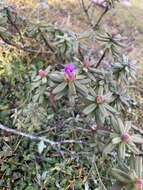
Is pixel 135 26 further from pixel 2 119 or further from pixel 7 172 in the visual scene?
pixel 7 172

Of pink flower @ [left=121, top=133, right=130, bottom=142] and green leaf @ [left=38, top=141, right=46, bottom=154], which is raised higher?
pink flower @ [left=121, top=133, right=130, bottom=142]

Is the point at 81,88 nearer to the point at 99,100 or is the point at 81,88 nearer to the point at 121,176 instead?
the point at 99,100

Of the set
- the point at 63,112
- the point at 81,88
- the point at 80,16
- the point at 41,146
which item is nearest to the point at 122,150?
the point at 81,88

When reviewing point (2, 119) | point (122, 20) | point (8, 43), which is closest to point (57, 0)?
point (122, 20)

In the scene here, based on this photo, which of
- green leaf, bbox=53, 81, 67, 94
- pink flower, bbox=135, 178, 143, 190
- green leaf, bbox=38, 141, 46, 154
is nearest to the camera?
pink flower, bbox=135, 178, 143, 190

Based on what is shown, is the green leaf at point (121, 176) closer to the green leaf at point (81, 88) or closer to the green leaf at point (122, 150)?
the green leaf at point (122, 150)

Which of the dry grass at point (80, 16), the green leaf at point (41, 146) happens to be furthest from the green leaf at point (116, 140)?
the dry grass at point (80, 16)

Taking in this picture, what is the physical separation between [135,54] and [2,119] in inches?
59.2

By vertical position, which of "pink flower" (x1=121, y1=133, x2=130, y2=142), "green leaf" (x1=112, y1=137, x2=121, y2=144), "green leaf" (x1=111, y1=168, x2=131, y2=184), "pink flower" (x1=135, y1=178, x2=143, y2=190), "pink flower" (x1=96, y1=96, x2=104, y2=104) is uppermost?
"pink flower" (x1=96, y1=96, x2=104, y2=104)

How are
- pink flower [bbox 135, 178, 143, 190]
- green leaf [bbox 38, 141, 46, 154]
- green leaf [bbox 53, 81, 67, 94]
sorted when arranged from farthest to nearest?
green leaf [bbox 38, 141, 46, 154] → green leaf [bbox 53, 81, 67, 94] → pink flower [bbox 135, 178, 143, 190]

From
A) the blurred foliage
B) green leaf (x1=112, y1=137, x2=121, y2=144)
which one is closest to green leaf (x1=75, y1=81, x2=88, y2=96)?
the blurred foliage

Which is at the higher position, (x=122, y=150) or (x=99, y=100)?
(x=99, y=100)

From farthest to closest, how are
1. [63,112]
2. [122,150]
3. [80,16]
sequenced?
1. [80,16]
2. [63,112]
3. [122,150]

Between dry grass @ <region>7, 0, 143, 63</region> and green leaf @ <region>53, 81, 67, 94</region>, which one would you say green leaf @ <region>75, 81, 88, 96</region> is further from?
dry grass @ <region>7, 0, 143, 63</region>
